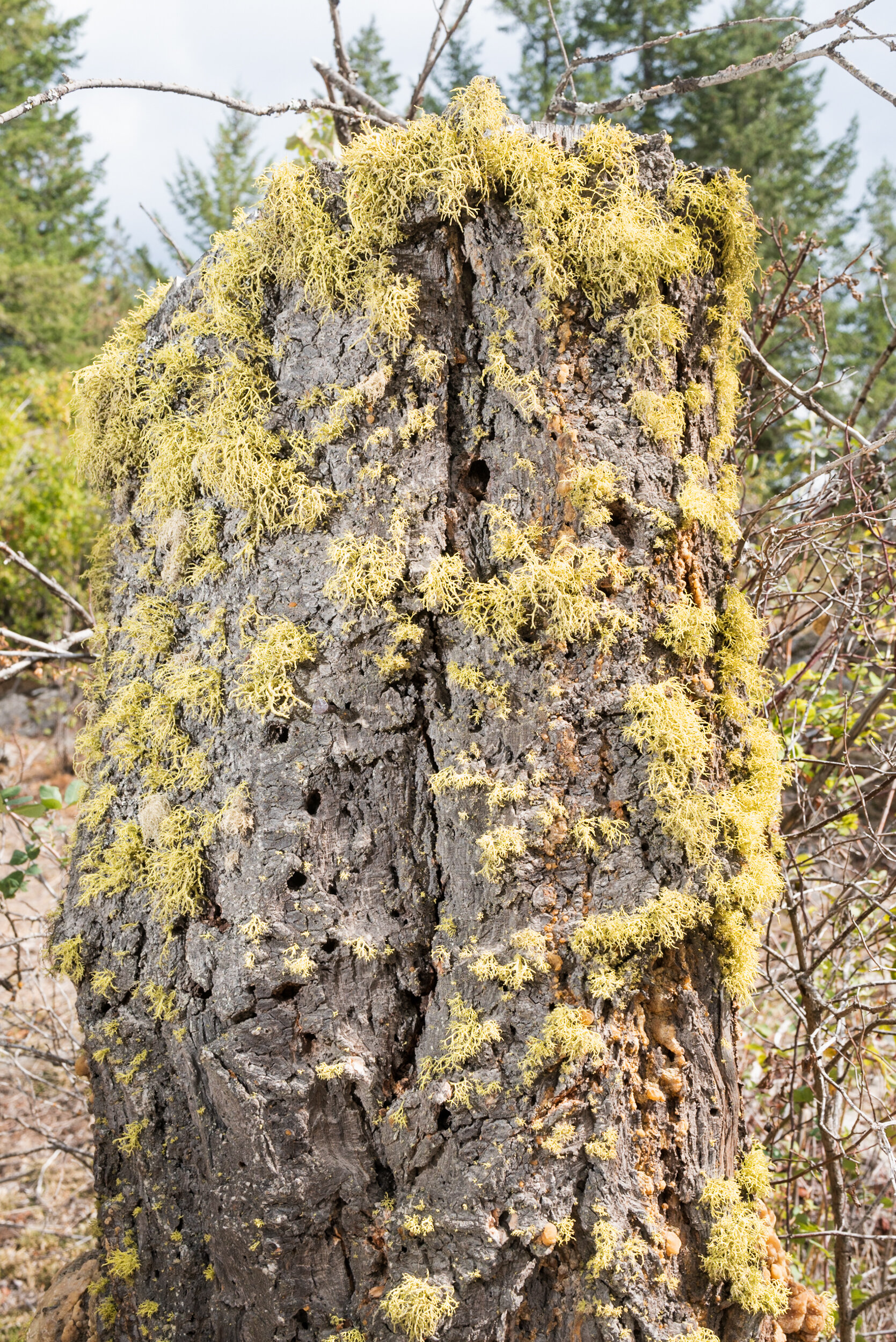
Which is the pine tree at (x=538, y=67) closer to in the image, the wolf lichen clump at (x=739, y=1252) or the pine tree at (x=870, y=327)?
the pine tree at (x=870, y=327)

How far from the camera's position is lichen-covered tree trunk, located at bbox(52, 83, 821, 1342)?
58.8 inches

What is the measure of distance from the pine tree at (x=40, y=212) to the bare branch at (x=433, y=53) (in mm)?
19501

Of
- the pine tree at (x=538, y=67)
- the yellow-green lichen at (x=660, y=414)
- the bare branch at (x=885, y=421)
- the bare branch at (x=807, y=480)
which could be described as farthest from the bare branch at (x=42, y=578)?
the pine tree at (x=538, y=67)

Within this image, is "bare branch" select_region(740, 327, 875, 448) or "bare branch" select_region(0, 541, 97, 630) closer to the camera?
"bare branch" select_region(740, 327, 875, 448)

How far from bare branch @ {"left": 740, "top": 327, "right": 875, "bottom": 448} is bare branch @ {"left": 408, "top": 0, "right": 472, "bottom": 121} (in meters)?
1.13

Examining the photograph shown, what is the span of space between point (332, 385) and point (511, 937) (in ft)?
3.85

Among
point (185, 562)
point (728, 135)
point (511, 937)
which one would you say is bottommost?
point (511, 937)

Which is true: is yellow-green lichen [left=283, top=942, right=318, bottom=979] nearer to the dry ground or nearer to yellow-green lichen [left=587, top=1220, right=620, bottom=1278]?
yellow-green lichen [left=587, top=1220, right=620, bottom=1278]

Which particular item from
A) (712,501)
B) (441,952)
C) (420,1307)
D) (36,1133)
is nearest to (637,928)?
(441,952)

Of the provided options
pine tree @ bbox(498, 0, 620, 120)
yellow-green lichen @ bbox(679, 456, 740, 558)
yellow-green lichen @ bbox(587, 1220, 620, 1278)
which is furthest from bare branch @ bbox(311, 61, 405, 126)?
pine tree @ bbox(498, 0, 620, 120)

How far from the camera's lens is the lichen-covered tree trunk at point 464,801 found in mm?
1493

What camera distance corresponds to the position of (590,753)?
1548 mm

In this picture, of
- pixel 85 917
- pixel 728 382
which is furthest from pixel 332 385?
pixel 85 917

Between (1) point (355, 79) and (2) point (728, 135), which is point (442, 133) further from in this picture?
(2) point (728, 135)
